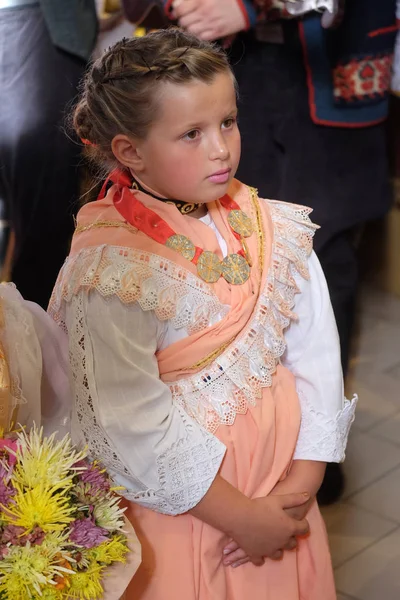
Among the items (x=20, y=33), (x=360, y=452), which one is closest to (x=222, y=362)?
(x=20, y=33)

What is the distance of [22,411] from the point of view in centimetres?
124

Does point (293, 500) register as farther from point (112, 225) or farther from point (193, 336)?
point (112, 225)

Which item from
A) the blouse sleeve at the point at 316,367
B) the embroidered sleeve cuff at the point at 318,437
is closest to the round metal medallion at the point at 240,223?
the blouse sleeve at the point at 316,367

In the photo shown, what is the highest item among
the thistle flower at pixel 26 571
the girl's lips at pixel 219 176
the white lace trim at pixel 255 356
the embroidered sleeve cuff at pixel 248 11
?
the girl's lips at pixel 219 176

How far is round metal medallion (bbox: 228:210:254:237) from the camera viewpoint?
4.48ft

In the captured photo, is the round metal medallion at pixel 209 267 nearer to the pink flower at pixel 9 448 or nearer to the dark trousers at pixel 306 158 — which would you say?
the pink flower at pixel 9 448

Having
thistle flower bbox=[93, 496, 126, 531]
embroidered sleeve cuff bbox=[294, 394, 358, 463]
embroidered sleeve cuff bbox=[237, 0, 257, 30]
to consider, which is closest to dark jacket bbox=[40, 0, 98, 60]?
embroidered sleeve cuff bbox=[237, 0, 257, 30]

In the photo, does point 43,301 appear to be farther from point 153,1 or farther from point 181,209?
point 181,209

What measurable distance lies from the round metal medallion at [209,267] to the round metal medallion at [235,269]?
11 mm

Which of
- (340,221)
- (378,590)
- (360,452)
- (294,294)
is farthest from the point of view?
(360,452)

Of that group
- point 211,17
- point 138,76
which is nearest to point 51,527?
point 138,76

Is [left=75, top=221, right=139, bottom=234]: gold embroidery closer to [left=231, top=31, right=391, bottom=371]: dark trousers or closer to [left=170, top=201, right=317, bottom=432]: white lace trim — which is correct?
[left=170, top=201, right=317, bottom=432]: white lace trim

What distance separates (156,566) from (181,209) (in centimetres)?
47

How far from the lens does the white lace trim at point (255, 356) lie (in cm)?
130
